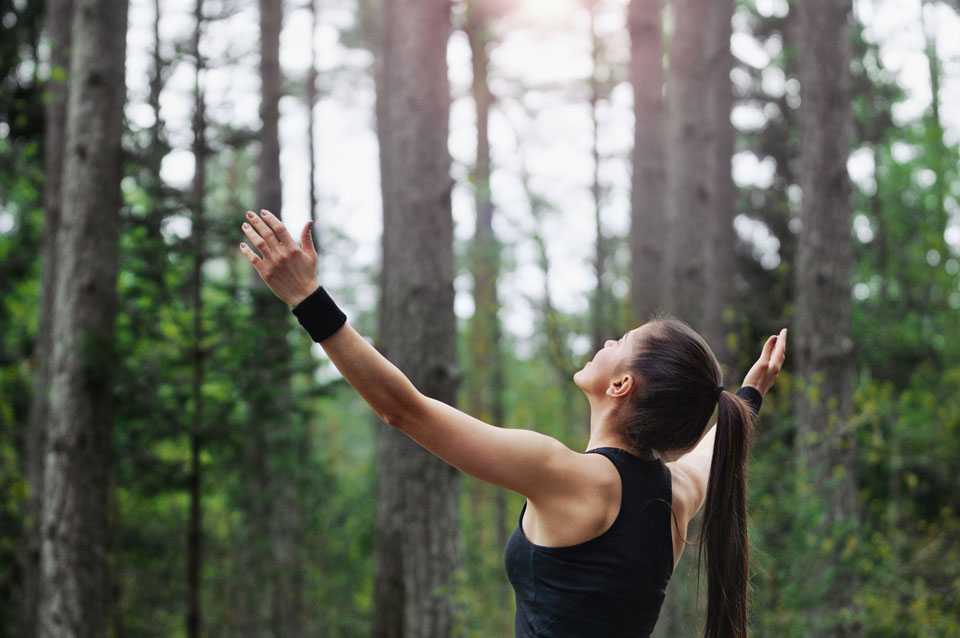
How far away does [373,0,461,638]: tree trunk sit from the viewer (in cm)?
613

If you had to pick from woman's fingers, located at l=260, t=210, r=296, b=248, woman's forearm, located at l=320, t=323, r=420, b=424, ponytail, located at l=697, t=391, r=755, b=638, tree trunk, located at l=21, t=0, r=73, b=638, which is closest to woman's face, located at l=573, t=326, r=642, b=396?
ponytail, located at l=697, t=391, r=755, b=638

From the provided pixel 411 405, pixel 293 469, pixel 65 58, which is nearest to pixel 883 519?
pixel 293 469

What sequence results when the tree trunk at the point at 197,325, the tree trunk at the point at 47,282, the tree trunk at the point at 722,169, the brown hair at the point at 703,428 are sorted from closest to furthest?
the brown hair at the point at 703,428 → the tree trunk at the point at 197,325 → the tree trunk at the point at 47,282 → the tree trunk at the point at 722,169

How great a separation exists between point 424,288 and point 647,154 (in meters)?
5.18

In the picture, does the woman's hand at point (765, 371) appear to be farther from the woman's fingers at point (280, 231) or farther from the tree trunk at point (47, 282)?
the tree trunk at point (47, 282)

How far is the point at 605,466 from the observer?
2.48 meters

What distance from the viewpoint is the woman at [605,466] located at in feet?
7.47

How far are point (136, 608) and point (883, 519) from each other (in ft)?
Result: 29.7

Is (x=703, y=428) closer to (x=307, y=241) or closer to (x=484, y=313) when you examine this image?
(x=307, y=241)

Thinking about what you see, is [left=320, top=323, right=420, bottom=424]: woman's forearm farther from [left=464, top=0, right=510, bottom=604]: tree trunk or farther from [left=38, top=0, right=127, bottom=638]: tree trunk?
[left=464, top=0, right=510, bottom=604]: tree trunk

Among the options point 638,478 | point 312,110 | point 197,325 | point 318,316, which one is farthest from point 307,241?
point 312,110

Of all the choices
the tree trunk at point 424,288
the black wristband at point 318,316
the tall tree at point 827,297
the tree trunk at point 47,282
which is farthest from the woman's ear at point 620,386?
the tree trunk at point 47,282

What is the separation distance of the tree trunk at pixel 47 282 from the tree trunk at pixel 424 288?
12.8ft

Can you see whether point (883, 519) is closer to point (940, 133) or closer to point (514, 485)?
point (940, 133)
